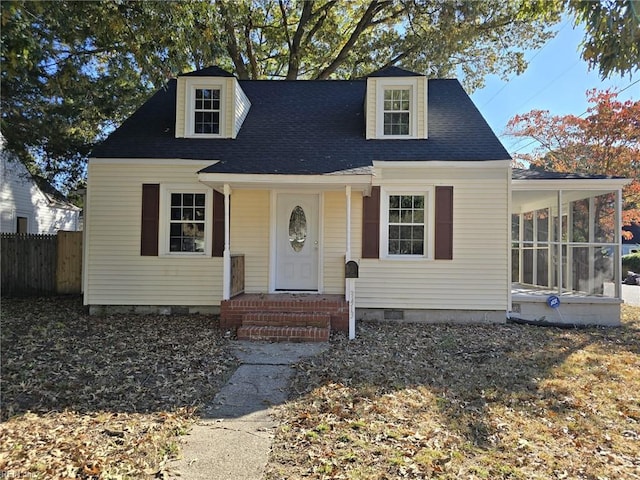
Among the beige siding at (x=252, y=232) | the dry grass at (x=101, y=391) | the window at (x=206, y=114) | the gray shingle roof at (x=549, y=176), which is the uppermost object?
the window at (x=206, y=114)

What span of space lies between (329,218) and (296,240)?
33.0 inches

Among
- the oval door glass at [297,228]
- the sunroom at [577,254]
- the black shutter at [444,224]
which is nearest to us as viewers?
the black shutter at [444,224]

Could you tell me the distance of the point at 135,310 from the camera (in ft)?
27.9

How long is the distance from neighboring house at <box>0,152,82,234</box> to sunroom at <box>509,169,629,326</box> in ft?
51.5

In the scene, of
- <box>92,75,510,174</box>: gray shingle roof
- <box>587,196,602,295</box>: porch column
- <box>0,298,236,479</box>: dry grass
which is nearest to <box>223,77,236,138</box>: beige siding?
<box>92,75,510,174</box>: gray shingle roof

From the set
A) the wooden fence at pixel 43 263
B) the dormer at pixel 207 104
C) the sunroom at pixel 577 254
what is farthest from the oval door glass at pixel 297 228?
the wooden fence at pixel 43 263

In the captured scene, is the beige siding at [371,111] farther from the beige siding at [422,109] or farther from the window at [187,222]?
the window at [187,222]

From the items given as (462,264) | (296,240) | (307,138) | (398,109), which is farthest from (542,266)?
(307,138)

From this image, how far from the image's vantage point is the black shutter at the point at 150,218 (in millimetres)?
8359

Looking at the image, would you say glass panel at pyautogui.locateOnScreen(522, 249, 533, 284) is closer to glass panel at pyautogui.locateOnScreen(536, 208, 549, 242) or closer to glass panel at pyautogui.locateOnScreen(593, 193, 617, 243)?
glass panel at pyautogui.locateOnScreen(536, 208, 549, 242)

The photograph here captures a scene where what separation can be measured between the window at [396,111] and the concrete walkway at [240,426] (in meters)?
5.49

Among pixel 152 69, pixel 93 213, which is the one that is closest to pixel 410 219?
pixel 152 69

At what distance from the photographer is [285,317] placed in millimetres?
6875

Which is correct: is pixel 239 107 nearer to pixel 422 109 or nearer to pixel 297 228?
pixel 297 228
